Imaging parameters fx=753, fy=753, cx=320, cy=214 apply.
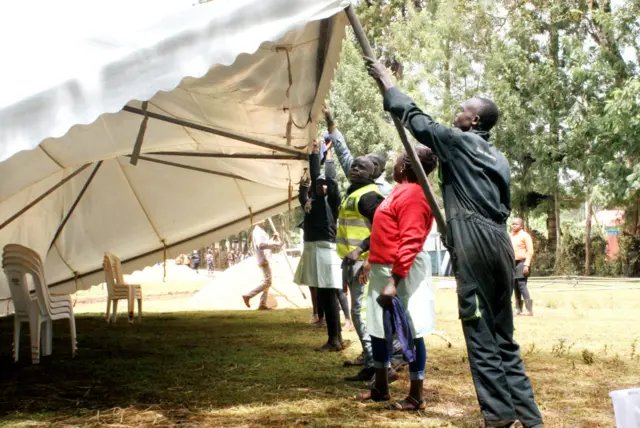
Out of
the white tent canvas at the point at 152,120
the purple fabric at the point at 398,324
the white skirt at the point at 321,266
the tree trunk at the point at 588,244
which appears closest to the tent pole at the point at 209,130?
the white tent canvas at the point at 152,120

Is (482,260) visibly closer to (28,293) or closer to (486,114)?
(486,114)

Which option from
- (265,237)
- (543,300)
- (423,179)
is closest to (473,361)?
(423,179)

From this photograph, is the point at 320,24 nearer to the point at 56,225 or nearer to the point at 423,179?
the point at 423,179

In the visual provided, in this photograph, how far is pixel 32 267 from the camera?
665cm

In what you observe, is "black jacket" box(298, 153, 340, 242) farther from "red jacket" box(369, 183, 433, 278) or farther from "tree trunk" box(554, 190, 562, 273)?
"tree trunk" box(554, 190, 562, 273)

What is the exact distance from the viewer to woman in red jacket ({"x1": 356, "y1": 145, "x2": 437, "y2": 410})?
464cm

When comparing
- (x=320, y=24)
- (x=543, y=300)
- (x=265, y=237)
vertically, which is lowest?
(x=543, y=300)

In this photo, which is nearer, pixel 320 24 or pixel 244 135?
pixel 320 24

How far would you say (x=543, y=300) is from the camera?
1510 cm

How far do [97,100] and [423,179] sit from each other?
5.92ft

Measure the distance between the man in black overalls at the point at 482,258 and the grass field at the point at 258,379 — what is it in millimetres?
651

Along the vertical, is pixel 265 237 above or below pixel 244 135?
below

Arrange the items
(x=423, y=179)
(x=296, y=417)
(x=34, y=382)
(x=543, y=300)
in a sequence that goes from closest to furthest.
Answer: (x=423, y=179) → (x=296, y=417) → (x=34, y=382) → (x=543, y=300)

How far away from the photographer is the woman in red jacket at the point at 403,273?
4.64 metres
